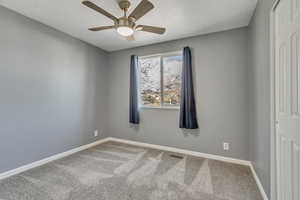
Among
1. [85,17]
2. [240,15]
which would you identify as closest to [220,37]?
[240,15]

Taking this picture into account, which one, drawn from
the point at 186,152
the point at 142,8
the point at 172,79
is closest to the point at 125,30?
Answer: the point at 142,8

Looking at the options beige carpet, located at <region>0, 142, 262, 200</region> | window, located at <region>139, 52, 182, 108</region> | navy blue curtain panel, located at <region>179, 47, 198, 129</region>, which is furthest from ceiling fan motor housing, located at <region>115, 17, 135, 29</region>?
beige carpet, located at <region>0, 142, 262, 200</region>

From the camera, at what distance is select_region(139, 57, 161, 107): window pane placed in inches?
133

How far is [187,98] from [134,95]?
128 cm

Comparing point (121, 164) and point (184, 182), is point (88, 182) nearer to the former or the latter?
point (121, 164)

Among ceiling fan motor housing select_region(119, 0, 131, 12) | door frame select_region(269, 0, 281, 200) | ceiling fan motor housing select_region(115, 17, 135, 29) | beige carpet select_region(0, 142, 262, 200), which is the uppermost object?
ceiling fan motor housing select_region(119, 0, 131, 12)

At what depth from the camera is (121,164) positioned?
2.53m

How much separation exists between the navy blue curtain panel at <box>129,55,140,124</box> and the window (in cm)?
17

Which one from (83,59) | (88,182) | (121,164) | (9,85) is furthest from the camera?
(83,59)

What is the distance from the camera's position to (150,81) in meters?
3.48

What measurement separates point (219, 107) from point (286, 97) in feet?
5.14

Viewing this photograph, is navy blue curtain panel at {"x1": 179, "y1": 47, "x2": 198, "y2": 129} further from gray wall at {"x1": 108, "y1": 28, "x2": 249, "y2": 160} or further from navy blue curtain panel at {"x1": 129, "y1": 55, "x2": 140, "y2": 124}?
navy blue curtain panel at {"x1": 129, "y1": 55, "x2": 140, "y2": 124}

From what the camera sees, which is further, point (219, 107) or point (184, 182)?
point (219, 107)

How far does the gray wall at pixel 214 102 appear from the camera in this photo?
254 centimetres
